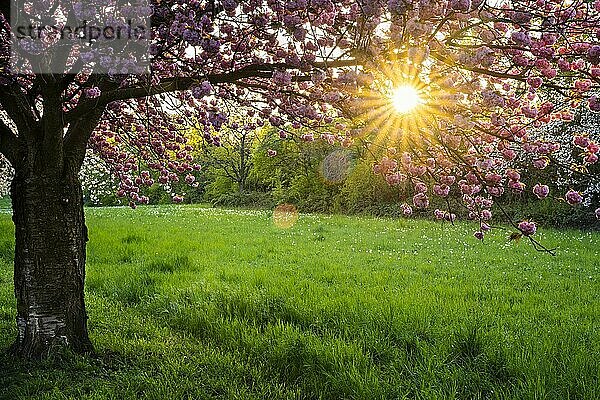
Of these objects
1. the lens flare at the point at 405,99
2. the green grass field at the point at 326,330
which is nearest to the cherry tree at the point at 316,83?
the lens flare at the point at 405,99

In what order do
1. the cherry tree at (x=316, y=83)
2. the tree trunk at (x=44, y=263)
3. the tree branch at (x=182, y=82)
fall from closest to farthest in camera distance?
1. the cherry tree at (x=316, y=83)
2. the tree branch at (x=182, y=82)
3. the tree trunk at (x=44, y=263)

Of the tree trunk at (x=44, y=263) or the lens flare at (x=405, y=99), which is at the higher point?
the lens flare at (x=405, y=99)

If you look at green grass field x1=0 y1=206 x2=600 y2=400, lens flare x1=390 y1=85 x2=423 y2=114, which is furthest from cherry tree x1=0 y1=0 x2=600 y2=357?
green grass field x1=0 y1=206 x2=600 y2=400

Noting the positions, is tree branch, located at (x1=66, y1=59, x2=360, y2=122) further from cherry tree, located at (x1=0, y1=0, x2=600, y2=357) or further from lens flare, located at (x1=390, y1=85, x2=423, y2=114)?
lens flare, located at (x1=390, y1=85, x2=423, y2=114)

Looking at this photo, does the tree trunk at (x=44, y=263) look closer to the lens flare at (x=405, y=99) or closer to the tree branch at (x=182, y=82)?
the tree branch at (x=182, y=82)

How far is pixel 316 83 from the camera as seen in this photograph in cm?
346

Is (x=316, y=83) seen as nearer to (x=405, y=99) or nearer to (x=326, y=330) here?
(x=405, y=99)

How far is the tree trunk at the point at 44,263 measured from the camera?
4.32 meters

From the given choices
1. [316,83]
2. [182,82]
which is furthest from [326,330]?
[182,82]

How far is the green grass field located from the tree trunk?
230 millimetres

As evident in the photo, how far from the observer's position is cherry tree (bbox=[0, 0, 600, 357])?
2838mm

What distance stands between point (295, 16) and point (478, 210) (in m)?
2.01

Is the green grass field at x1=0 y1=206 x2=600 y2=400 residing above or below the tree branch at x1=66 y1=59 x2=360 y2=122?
below

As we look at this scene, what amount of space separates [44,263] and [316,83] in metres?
2.81
